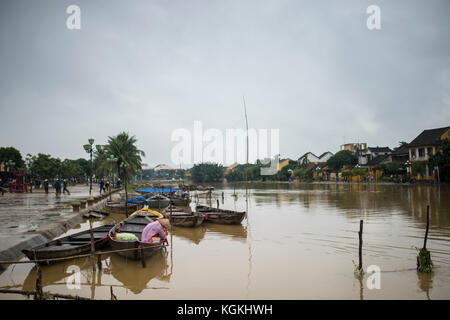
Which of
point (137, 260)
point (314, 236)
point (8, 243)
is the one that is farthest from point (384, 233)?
point (8, 243)

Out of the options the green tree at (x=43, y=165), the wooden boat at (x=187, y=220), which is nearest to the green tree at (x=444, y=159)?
the wooden boat at (x=187, y=220)

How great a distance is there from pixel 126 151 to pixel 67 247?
38.9 meters

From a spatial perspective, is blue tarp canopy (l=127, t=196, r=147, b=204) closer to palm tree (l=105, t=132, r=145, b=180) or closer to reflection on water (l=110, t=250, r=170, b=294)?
reflection on water (l=110, t=250, r=170, b=294)

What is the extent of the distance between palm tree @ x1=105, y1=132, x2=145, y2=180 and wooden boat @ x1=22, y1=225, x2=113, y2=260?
33932 mm

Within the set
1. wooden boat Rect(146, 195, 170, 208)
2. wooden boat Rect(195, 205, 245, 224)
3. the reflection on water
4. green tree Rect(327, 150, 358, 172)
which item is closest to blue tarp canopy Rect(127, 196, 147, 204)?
wooden boat Rect(146, 195, 170, 208)

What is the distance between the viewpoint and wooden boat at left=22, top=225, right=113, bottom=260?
834cm

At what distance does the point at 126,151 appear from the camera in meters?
Result: 46.5

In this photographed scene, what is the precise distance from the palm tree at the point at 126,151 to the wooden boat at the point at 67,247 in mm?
33932

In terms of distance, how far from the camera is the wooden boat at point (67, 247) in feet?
27.4

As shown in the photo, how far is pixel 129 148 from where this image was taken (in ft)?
155

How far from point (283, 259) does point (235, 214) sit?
6.76 m

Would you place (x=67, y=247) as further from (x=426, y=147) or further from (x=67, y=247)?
(x=426, y=147)

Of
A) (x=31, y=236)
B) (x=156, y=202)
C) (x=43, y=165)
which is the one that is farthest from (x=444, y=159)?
(x=43, y=165)

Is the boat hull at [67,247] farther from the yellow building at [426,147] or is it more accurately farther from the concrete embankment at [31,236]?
the yellow building at [426,147]
